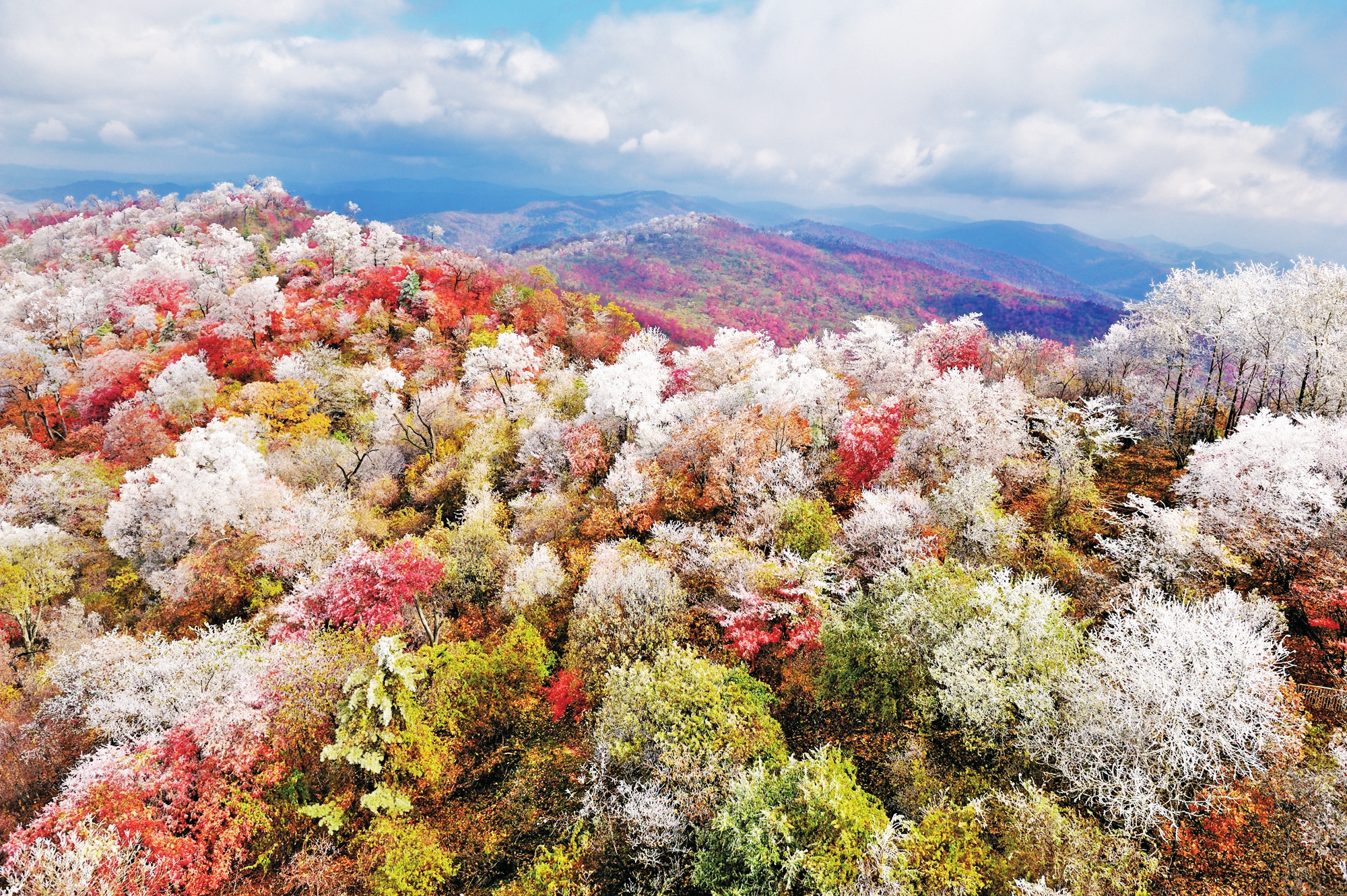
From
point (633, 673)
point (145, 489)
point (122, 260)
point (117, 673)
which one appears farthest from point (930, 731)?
point (122, 260)

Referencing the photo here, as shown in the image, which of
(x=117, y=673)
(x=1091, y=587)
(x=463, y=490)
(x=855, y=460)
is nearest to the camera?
(x=117, y=673)

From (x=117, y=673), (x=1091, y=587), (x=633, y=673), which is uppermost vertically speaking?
(x=1091, y=587)

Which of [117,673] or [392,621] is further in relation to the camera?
[392,621]

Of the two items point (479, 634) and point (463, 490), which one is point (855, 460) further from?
point (463, 490)

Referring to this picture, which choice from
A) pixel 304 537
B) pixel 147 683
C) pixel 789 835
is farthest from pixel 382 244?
pixel 789 835

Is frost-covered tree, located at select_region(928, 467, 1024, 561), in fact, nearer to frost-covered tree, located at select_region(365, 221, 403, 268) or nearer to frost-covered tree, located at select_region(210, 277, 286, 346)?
frost-covered tree, located at select_region(210, 277, 286, 346)

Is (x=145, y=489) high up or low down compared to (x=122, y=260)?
down

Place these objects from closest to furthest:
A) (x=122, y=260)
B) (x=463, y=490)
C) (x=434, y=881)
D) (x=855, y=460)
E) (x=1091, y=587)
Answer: (x=434, y=881), (x=1091, y=587), (x=855, y=460), (x=463, y=490), (x=122, y=260)
